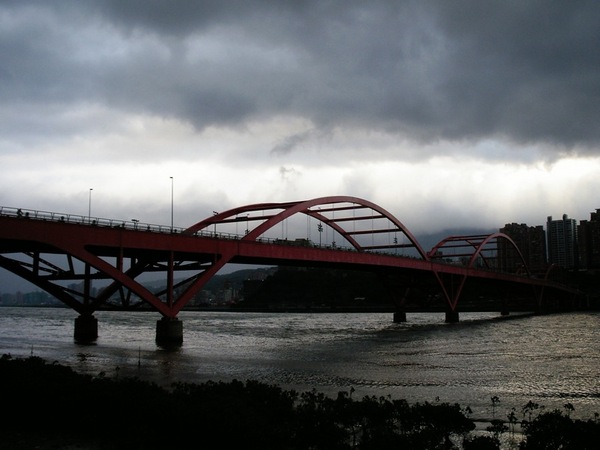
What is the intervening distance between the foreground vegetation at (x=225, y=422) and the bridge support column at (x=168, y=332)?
2812 centimetres

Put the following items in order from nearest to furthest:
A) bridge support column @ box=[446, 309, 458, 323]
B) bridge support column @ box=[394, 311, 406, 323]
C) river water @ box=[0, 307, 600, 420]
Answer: river water @ box=[0, 307, 600, 420], bridge support column @ box=[446, 309, 458, 323], bridge support column @ box=[394, 311, 406, 323]

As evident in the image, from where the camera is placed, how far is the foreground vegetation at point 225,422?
12078 mm

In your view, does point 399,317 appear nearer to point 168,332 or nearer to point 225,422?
point 168,332

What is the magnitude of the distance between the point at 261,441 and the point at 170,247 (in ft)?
111

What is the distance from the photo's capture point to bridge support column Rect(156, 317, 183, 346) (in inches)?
1757

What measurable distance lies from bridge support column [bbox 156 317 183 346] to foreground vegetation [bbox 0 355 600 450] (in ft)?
92.3

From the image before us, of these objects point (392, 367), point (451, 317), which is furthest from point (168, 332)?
point (451, 317)

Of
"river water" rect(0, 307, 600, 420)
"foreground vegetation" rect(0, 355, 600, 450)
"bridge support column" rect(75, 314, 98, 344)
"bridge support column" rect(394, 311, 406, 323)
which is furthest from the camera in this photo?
"bridge support column" rect(394, 311, 406, 323)

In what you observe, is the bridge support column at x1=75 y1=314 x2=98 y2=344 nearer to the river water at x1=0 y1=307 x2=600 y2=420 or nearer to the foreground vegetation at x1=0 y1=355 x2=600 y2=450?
the river water at x1=0 y1=307 x2=600 y2=420

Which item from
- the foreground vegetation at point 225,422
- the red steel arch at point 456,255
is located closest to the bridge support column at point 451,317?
the red steel arch at point 456,255

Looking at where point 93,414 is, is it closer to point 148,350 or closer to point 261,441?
point 261,441

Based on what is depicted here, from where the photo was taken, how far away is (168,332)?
147 ft

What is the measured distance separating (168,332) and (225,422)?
33730 mm

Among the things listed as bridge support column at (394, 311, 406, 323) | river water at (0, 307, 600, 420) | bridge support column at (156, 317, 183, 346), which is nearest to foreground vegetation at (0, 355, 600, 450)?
river water at (0, 307, 600, 420)
